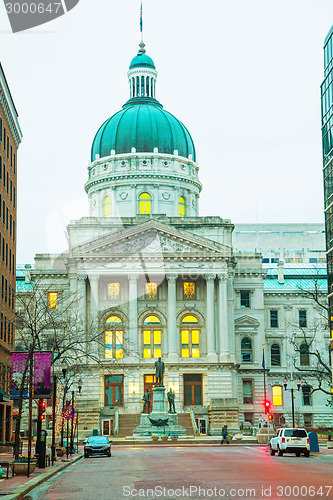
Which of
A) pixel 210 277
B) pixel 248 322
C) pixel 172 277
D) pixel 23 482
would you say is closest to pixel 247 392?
pixel 248 322

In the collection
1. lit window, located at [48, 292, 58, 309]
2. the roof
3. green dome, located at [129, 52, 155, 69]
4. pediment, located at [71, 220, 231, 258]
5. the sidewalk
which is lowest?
the sidewalk

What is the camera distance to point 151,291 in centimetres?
9888

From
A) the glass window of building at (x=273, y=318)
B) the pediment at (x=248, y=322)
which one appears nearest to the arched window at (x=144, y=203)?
the pediment at (x=248, y=322)

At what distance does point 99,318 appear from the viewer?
96.2 m

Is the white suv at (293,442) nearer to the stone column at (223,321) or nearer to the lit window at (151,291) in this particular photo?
the stone column at (223,321)

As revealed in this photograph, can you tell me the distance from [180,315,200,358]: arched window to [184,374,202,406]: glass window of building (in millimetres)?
3218

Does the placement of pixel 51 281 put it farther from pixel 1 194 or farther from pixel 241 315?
pixel 1 194

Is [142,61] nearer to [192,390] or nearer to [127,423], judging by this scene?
[192,390]

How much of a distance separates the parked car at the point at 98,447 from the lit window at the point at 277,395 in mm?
58781

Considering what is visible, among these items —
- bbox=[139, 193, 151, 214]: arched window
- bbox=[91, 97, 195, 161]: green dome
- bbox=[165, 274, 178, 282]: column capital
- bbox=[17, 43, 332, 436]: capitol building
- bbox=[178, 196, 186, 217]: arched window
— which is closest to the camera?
bbox=[17, 43, 332, 436]: capitol building

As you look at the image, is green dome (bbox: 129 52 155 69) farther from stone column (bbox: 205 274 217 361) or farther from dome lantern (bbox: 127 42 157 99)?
stone column (bbox: 205 274 217 361)

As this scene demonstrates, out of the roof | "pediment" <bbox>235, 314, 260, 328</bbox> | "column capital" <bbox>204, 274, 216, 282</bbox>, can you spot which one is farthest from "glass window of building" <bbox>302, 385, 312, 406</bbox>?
"column capital" <bbox>204, 274, 216, 282</bbox>

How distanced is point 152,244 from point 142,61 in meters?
41.2

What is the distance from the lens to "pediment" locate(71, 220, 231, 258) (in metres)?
95.9
